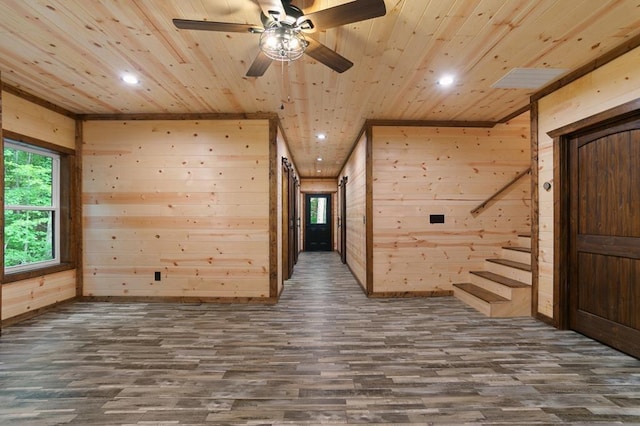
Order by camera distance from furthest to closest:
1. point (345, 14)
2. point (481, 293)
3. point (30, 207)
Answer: point (481, 293) < point (30, 207) < point (345, 14)

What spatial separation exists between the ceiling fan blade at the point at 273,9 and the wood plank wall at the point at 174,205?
8.21ft

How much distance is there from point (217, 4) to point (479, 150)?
4070mm

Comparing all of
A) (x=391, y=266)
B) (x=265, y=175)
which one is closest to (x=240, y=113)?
(x=265, y=175)

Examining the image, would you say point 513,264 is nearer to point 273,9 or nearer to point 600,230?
point 600,230

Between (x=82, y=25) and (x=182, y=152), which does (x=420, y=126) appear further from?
(x=82, y=25)

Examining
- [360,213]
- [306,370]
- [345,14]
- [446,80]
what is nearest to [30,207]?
[306,370]

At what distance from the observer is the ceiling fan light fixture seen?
2.01 m

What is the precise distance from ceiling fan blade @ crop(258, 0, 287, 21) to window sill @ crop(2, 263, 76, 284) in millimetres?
3960

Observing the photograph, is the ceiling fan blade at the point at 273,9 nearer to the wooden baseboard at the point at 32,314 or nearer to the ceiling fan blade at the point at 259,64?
the ceiling fan blade at the point at 259,64

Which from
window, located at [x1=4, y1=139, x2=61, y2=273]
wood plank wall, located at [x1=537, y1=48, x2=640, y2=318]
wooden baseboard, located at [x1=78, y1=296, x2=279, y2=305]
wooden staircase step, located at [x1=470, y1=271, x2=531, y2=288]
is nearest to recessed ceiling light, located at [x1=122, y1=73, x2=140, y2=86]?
window, located at [x1=4, y1=139, x2=61, y2=273]

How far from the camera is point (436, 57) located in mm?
2789

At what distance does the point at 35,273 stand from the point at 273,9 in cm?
418

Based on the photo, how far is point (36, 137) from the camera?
3.78 m

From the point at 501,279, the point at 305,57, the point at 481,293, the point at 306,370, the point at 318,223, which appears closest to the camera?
the point at 306,370
